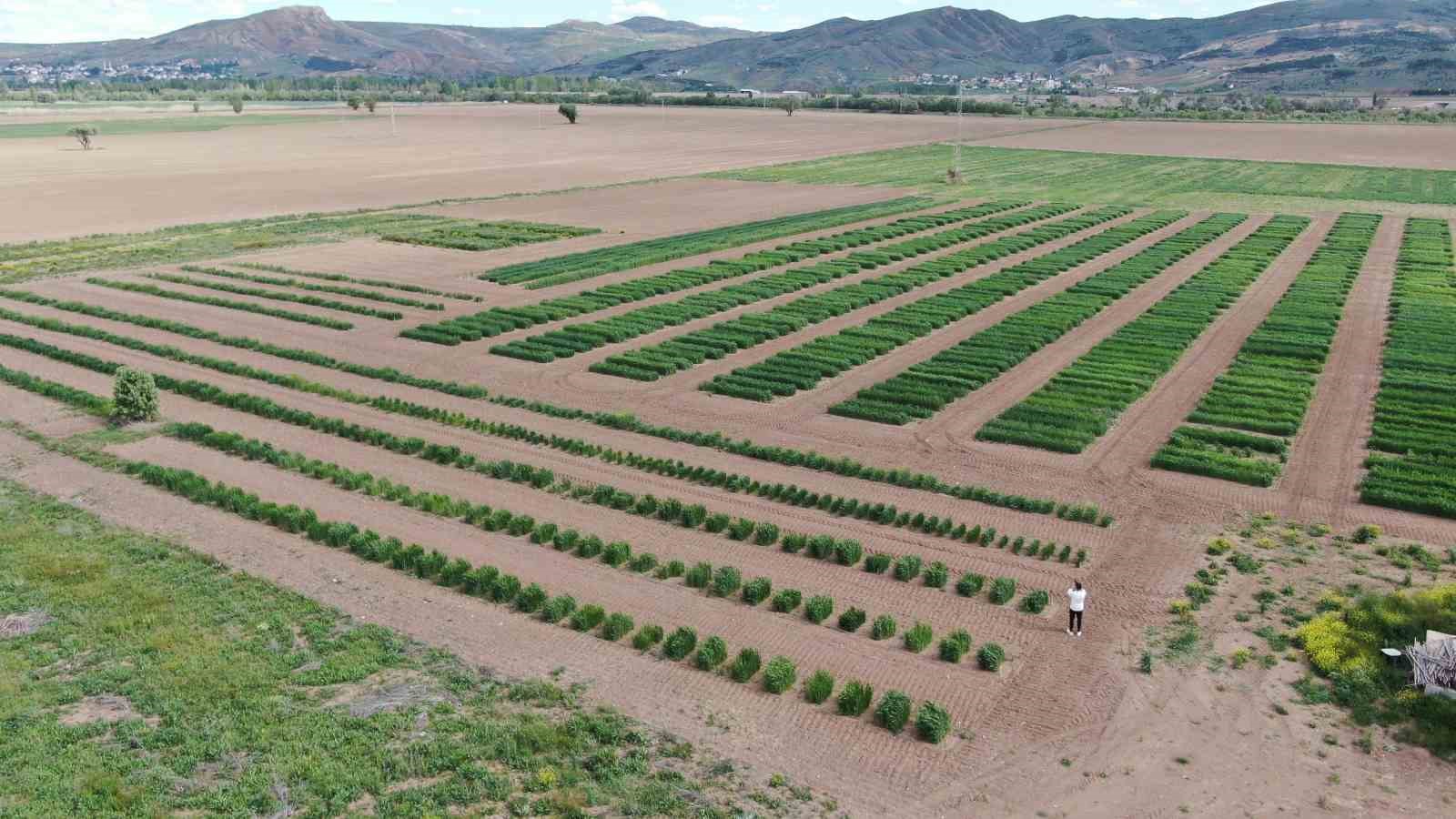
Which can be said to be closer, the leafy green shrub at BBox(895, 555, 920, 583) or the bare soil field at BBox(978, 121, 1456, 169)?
the leafy green shrub at BBox(895, 555, 920, 583)

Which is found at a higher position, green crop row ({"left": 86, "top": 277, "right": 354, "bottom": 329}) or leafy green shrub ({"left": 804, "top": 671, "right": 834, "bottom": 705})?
green crop row ({"left": 86, "top": 277, "right": 354, "bottom": 329})

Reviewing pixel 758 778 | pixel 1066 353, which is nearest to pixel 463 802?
pixel 758 778

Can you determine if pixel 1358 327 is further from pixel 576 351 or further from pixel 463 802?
pixel 463 802

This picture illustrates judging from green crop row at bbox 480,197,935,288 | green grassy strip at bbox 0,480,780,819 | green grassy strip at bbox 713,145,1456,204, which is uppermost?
green grassy strip at bbox 713,145,1456,204

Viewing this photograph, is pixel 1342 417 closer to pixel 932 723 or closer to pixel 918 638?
pixel 918 638

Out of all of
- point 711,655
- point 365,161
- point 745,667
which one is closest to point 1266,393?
point 745,667

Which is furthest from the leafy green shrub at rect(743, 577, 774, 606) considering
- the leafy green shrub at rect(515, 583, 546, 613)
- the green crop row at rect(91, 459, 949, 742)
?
the leafy green shrub at rect(515, 583, 546, 613)

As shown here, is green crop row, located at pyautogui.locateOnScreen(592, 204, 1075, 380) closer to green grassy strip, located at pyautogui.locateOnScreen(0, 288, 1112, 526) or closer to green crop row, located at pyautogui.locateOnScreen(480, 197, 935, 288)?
green grassy strip, located at pyautogui.locateOnScreen(0, 288, 1112, 526)
